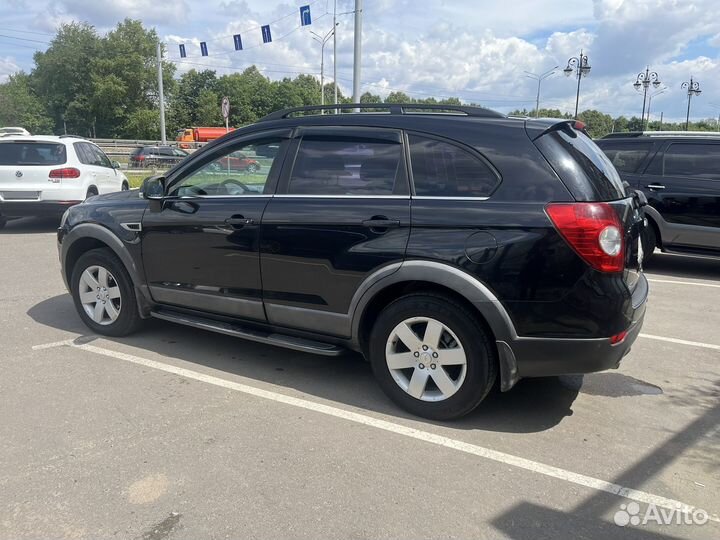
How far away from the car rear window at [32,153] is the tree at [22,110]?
54.0m

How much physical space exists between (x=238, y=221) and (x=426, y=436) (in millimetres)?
1964

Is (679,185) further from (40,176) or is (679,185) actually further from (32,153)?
(32,153)

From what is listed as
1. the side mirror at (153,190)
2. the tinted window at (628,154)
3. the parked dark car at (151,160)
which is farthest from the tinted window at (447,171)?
the parked dark car at (151,160)

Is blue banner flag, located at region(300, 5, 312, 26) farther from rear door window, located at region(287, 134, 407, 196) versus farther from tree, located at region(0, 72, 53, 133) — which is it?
tree, located at region(0, 72, 53, 133)

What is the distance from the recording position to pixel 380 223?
11.8 feet

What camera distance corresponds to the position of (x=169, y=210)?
4.50 metres

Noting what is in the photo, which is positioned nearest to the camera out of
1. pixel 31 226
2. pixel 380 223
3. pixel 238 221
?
pixel 380 223

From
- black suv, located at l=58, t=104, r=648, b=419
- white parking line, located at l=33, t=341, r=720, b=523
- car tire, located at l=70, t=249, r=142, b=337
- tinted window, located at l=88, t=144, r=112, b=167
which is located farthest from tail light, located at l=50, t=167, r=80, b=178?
black suv, located at l=58, t=104, r=648, b=419

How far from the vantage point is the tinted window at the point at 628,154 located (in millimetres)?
8327

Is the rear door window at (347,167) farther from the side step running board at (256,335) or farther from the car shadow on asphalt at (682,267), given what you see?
the car shadow on asphalt at (682,267)

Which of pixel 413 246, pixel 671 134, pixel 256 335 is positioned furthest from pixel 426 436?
pixel 671 134

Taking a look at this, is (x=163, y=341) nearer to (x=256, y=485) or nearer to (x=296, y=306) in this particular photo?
(x=296, y=306)

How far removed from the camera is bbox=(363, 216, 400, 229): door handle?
3547mm

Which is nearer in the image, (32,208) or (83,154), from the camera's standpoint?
(32,208)
